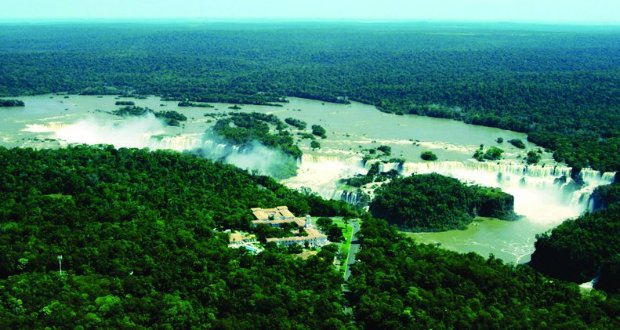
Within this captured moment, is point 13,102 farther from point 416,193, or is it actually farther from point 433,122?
point 416,193

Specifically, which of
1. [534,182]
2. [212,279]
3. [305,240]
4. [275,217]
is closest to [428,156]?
[534,182]

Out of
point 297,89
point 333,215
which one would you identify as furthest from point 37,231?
point 297,89

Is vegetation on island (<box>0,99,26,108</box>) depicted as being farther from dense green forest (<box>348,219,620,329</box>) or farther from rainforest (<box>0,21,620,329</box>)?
dense green forest (<box>348,219,620,329</box>)

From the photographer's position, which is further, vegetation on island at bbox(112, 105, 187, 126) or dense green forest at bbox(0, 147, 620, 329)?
vegetation on island at bbox(112, 105, 187, 126)

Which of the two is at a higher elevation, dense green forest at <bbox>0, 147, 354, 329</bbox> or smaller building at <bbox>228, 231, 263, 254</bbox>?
dense green forest at <bbox>0, 147, 354, 329</bbox>

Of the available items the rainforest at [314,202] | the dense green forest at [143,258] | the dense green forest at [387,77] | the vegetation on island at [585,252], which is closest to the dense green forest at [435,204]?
the rainforest at [314,202]

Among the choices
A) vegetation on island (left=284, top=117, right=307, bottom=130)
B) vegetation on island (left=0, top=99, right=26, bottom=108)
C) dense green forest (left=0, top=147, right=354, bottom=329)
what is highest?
dense green forest (left=0, top=147, right=354, bottom=329)

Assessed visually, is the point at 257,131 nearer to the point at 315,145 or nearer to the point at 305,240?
the point at 315,145

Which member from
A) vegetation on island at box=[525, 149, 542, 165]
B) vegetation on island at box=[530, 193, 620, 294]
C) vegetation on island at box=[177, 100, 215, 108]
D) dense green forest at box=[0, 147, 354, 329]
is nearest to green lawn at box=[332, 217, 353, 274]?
dense green forest at box=[0, 147, 354, 329]
